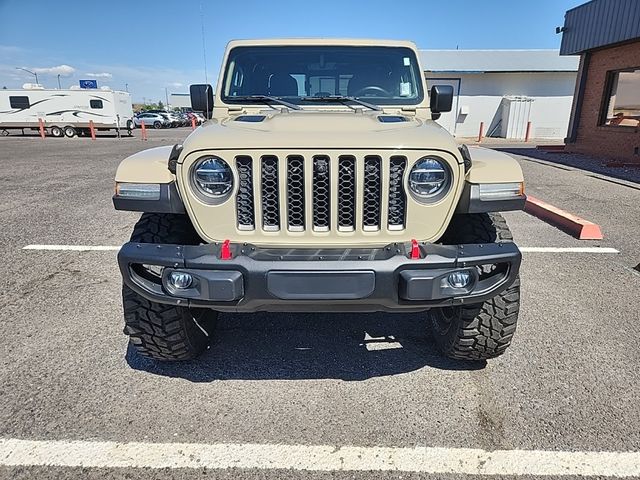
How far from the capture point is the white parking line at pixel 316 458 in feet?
6.68

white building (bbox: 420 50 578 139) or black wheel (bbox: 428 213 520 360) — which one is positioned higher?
white building (bbox: 420 50 578 139)

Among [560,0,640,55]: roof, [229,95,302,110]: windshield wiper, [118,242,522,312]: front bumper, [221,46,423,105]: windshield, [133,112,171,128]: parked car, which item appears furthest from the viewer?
[133,112,171,128]: parked car

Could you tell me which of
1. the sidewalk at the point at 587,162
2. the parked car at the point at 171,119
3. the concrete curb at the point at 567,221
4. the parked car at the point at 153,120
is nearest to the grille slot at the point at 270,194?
the concrete curb at the point at 567,221

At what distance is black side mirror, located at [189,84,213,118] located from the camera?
3.37 m

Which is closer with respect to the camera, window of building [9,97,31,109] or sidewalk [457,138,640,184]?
sidewalk [457,138,640,184]

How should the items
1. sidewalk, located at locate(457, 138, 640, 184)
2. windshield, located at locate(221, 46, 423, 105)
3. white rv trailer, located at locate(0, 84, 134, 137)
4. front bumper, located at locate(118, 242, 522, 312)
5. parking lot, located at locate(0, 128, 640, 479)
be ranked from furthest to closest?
white rv trailer, located at locate(0, 84, 134, 137), sidewalk, located at locate(457, 138, 640, 184), windshield, located at locate(221, 46, 423, 105), parking lot, located at locate(0, 128, 640, 479), front bumper, located at locate(118, 242, 522, 312)

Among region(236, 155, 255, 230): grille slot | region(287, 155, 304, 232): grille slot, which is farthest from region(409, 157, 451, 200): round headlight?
region(236, 155, 255, 230): grille slot

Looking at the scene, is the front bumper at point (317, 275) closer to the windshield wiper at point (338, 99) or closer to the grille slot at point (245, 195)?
the grille slot at point (245, 195)

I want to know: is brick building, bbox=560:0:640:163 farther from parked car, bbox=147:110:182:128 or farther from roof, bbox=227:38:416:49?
parked car, bbox=147:110:182:128

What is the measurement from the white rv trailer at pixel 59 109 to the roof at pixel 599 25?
23.1m

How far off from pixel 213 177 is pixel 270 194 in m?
0.30

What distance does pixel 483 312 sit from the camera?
8.46 feet

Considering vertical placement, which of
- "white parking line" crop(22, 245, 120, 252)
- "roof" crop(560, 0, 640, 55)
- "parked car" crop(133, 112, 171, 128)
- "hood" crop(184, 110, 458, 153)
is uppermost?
"roof" crop(560, 0, 640, 55)

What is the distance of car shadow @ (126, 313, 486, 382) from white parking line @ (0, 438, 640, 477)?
0.59 metres
